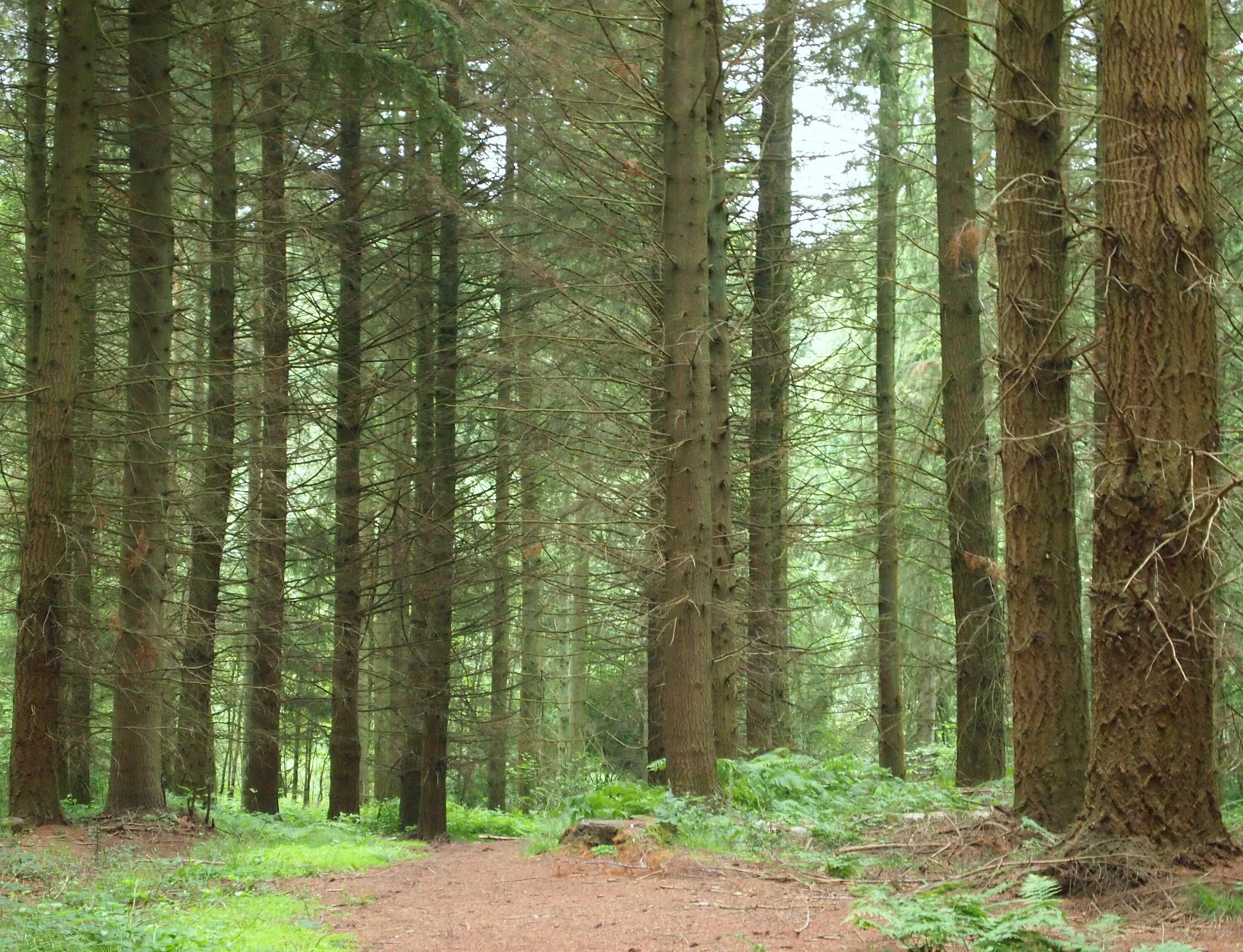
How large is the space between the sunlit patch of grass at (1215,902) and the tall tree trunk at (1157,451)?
381 millimetres

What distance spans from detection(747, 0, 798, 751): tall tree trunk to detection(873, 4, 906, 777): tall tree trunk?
1.41 meters

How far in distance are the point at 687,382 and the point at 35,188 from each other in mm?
8935

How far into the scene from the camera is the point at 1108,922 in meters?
4.42

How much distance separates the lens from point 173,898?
20.1 ft

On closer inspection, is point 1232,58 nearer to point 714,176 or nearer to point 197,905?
point 714,176

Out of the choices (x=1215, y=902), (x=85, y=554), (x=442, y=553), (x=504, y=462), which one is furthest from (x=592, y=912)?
(x=442, y=553)

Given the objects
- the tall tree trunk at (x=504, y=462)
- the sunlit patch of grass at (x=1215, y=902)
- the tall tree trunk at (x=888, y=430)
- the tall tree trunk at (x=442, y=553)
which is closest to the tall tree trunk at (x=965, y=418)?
the tall tree trunk at (x=888, y=430)

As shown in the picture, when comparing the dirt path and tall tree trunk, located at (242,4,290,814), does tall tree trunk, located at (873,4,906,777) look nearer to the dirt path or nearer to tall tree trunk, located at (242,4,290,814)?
tall tree trunk, located at (242,4,290,814)

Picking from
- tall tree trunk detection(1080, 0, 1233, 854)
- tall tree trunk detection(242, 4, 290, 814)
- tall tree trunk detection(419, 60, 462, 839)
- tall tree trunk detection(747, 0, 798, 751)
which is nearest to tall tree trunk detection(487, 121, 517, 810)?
tall tree trunk detection(419, 60, 462, 839)

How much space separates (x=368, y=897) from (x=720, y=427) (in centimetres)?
638

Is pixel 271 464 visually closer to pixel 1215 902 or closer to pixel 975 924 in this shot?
pixel 975 924

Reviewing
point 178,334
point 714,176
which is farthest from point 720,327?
point 178,334

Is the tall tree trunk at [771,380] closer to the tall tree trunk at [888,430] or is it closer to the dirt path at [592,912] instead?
the tall tree trunk at [888,430]

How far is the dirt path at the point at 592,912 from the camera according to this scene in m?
4.92
